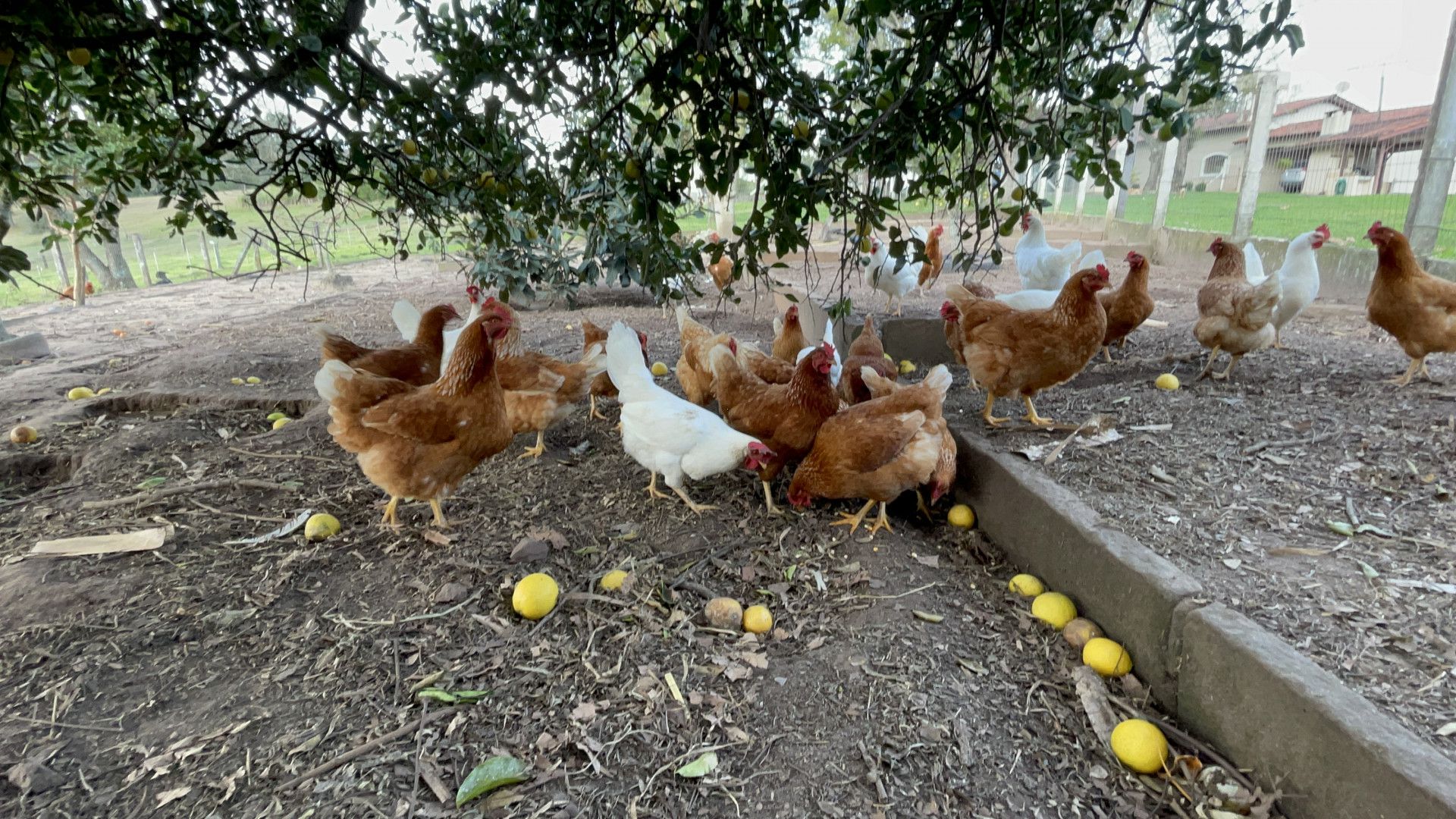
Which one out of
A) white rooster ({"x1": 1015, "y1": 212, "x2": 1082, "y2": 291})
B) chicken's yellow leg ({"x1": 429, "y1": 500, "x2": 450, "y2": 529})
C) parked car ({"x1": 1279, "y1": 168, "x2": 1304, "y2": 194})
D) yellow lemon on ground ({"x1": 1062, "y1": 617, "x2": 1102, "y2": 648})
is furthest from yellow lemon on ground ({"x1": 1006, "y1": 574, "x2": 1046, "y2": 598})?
parked car ({"x1": 1279, "y1": 168, "x2": 1304, "y2": 194})

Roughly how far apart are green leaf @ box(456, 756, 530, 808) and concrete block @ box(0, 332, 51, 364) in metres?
7.73

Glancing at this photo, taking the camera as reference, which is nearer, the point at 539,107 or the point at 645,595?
the point at 539,107

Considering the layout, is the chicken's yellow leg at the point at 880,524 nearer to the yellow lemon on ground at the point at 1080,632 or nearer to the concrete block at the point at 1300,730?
the yellow lemon on ground at the point at 1080,632

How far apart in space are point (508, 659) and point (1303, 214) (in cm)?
971

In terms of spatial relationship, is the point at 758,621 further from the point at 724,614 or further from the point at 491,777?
the point at 491,777

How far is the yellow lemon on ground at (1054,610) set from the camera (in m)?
2.26

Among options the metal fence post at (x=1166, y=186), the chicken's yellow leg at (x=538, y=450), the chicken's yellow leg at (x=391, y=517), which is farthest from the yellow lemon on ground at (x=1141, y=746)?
the metal fence post at (x=1166, y=186)

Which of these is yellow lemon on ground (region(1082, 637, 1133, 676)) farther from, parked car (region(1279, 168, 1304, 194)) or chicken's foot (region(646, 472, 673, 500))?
parked car (region(1279, 168, 1304, 194))

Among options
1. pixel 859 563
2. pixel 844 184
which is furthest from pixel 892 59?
pixel 859 563

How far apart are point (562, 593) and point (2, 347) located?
301 inches

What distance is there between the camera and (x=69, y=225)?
2232mm

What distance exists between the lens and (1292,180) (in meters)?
8.16

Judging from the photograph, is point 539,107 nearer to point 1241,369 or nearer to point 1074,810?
point 1074,810

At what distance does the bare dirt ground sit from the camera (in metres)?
1.66
